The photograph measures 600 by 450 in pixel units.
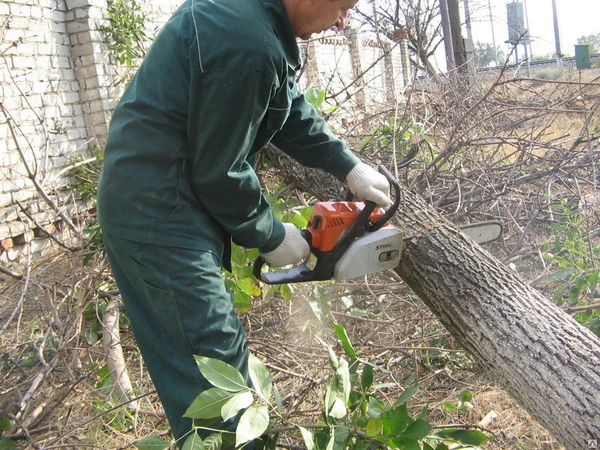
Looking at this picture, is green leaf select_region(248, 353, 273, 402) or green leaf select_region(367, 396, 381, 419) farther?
green leaf select_region(367, 396, 381, 419)

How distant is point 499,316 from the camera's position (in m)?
2.07

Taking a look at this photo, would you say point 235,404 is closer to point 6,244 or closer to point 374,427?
point 374,427

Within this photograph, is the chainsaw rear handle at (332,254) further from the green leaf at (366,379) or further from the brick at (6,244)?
the brick at (6,244)

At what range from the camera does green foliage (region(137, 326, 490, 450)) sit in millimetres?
1622

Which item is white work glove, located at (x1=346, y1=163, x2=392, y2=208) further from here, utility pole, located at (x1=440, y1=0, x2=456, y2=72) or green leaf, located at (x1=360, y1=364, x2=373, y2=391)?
utility pole, located at (x1=440, y1=0, x2=456, y2=72)

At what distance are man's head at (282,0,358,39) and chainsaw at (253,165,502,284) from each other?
2.07 feet

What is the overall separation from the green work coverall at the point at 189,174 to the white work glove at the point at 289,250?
0.19 meters

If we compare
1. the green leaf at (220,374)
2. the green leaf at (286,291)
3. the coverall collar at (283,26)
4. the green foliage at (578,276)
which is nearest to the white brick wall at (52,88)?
the green foliage at (578,276)

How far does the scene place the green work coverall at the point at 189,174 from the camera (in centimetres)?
165

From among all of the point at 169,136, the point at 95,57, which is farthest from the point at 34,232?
the point at 169,136

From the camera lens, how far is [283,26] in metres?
1.79

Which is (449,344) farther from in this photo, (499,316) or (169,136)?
(169,136)

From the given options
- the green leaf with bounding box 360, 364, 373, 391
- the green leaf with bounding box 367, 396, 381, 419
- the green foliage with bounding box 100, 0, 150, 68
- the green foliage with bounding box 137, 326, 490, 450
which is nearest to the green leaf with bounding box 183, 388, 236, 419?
the green foliage with bounding box 137, 326, 490, 450

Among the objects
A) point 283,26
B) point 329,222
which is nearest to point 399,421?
point 329,222
